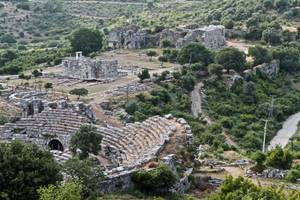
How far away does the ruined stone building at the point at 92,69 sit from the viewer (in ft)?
211

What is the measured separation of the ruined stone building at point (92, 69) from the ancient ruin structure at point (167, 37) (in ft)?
63.5

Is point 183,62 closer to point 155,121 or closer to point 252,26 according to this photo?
point 252,26

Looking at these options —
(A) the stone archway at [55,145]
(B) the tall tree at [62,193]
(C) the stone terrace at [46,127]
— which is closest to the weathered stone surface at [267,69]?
(C) the stone terrace at [46,127]

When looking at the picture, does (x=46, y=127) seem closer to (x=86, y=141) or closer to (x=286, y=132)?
(x=86, y=141)

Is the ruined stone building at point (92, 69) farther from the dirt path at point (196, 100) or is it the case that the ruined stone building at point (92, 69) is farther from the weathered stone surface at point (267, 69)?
the weathered stone surface at point (267, 69)

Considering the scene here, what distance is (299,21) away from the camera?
93375mm

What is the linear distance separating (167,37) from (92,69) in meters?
23.5

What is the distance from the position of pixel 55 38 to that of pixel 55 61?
33.4m

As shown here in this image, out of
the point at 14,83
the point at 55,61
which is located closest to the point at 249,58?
the point at 55,61

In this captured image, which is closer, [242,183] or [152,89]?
[242,183]

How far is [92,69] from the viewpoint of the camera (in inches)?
2547

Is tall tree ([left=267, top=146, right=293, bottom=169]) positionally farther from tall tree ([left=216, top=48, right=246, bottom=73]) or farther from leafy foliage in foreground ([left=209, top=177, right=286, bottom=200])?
tall tree ([left=216, top=48, right=246, bottom=73])

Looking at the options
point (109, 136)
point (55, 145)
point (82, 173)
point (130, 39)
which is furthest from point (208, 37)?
point (82, 173)

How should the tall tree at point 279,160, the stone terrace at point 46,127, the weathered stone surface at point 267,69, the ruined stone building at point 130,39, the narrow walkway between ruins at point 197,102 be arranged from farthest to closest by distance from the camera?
the ruined stone building at point 130,39 < the weathered stone surface at point 267,69 < the narrow walkway between ruins at point 197,102 < the stone terrace at point 46,127 < the tall tree at point 279,160
